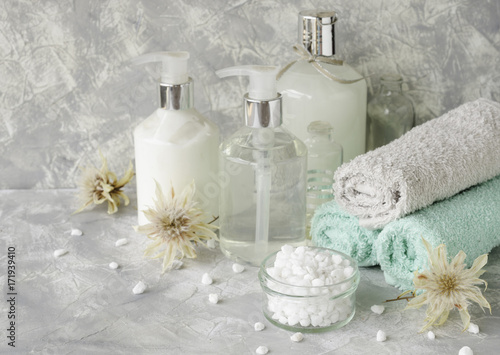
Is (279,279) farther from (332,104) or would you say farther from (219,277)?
(332,104)

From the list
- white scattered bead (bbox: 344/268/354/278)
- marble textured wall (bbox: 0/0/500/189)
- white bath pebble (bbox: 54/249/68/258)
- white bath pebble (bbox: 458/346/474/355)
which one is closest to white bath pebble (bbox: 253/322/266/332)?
white scattered bead (bbox: 344/268/354/278)

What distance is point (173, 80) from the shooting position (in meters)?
0.91

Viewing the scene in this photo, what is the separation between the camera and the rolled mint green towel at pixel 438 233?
78 cm

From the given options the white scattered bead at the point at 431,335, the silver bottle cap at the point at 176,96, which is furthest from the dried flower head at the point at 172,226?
the white scattered bead at the point at 431,335

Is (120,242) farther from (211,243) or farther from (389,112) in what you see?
(389,112)

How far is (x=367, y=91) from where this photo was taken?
42.1 inches

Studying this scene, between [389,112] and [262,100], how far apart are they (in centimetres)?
30

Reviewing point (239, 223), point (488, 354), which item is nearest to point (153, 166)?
point (239, 223)

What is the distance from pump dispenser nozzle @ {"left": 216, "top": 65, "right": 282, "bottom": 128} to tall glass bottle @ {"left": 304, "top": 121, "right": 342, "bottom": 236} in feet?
0.41

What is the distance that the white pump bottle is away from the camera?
908 mm

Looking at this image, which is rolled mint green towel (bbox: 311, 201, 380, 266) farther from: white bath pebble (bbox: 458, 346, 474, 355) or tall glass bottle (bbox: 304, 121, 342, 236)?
white bath pebble (bbox: 458, 346, 474, 355)

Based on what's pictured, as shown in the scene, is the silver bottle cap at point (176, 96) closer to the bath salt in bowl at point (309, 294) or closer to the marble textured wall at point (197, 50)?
the marble textured wall at point (197, 50)

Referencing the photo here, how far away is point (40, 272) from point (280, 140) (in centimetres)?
36

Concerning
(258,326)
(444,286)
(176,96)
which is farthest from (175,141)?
(444,286)
